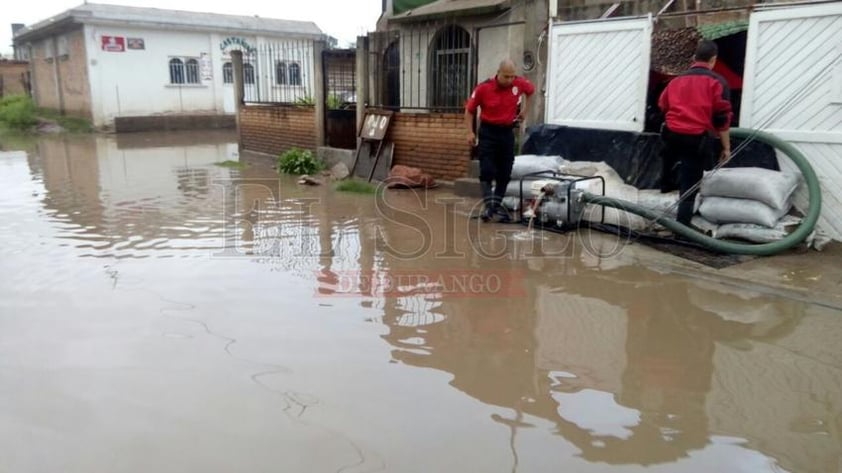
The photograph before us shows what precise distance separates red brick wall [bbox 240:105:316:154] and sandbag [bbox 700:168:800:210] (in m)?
7.19

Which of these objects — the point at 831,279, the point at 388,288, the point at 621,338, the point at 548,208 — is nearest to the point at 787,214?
the point at 831,279

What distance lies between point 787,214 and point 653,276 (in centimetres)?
158

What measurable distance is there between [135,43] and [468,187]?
17655 mm

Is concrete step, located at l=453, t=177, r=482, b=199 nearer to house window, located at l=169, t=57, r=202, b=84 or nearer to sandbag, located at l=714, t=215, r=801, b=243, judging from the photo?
sandbag, located at l=714, t=215, r=801, b=243

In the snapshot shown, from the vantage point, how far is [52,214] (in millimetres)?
Result: 6957

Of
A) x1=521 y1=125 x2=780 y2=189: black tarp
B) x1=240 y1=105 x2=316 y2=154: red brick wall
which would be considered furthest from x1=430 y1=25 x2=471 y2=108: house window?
x1=521 y1=125 x2=780 y2=189: black tarp

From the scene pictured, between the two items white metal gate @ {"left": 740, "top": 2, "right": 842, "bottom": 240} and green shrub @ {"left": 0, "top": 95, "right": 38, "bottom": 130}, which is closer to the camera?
white metal gate @ {"left": 740, "top": 2, "right": 842, "bottom": 240}

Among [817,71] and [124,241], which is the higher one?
[817,71]

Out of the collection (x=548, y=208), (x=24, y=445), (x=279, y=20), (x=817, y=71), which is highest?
(x=279, y=20)

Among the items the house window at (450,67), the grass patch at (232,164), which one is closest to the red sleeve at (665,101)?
the house window at (450,67)

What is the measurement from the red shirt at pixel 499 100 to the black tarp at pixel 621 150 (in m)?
1.06

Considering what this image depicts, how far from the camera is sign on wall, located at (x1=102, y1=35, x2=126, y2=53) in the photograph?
813 inches

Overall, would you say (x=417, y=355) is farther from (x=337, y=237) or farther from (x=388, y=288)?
(x=337, y=237)

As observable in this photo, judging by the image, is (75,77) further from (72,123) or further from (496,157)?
(496,157)
